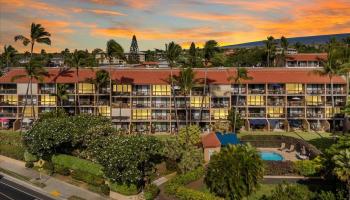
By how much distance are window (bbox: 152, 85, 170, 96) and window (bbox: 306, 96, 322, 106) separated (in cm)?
3061

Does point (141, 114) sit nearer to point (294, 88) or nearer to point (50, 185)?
point (294, 88)

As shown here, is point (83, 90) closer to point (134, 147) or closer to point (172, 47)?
point (172, 47)

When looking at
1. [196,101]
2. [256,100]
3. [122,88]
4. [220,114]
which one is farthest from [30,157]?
[256,100]

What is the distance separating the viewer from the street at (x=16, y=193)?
66.9m

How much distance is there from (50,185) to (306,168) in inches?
1457

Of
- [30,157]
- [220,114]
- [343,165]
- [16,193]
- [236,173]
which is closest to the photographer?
[343,165]

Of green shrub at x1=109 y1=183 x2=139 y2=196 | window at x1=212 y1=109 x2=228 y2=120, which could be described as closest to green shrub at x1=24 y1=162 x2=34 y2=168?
green shrub at x1=109 y1=183 x2=139 y2=196

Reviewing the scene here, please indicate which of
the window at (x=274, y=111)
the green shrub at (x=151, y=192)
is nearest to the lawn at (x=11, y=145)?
the green shrub at (x=151, y=192)

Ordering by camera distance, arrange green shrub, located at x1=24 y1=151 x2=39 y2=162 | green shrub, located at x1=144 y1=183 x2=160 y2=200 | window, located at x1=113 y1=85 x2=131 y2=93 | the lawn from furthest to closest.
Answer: window, located at x1=113 y1=85 x2=131 y2=93 < the lawn < green shrub, located at x1=24 y1=151 x2=39 y2=162 < green shrub, located at x1=144 y1=183 x2=160 y2=200

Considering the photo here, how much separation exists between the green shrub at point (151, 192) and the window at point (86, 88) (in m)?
49.3

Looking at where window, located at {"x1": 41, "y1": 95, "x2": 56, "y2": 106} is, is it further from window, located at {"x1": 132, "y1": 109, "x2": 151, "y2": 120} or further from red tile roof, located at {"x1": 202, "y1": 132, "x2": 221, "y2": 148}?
red tile roof, located at {"x1": 202, "y1": 132, "x2": 221, "y2": 148}

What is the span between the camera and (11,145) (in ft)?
310

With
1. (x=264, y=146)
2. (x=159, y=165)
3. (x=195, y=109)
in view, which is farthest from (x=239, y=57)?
(x=159, y=165)

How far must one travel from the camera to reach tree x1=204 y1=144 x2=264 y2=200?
168ft
